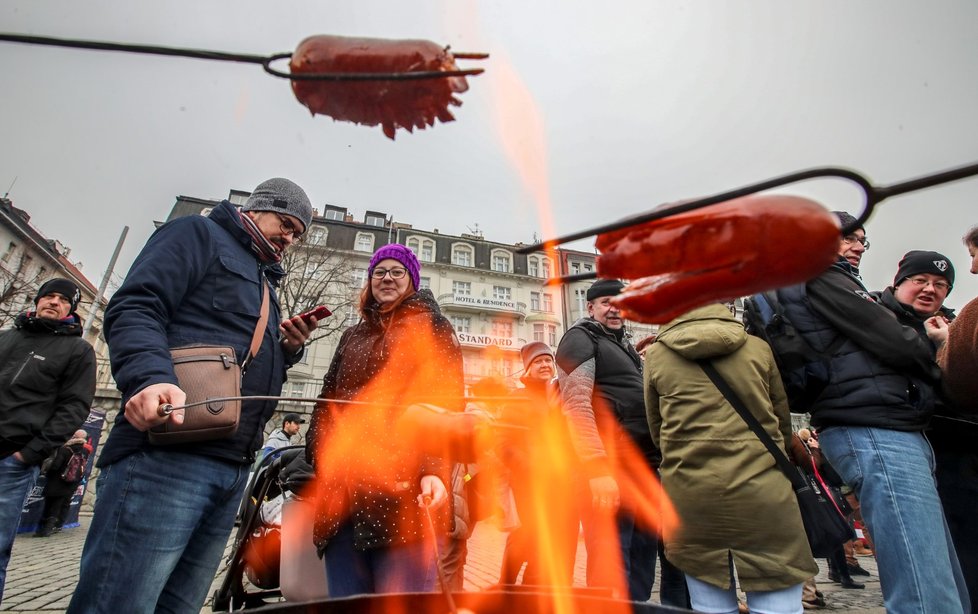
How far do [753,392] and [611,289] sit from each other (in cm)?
130

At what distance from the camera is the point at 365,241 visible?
29156 millimetres

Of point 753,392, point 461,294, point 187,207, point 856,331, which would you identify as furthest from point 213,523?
point 187,207

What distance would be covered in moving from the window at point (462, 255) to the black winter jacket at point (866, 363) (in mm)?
30395

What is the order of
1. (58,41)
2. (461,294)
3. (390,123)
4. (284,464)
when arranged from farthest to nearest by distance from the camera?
1. (461,294)
2. (284,464)
3. (390,123)
4. (58,41)

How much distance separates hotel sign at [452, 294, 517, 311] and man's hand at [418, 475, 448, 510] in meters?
29.6

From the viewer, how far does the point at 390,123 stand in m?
1.02

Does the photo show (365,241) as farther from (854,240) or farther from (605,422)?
(854,240)

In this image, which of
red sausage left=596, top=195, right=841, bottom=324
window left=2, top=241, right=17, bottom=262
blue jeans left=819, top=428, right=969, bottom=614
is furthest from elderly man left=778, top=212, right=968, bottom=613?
window left=2, top=241, right=17, bottom=262

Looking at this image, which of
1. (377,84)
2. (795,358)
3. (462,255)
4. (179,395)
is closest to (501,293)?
(462,255)

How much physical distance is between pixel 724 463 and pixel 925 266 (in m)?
1.67

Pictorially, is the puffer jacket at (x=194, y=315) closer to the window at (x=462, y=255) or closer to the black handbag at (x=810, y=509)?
the black handbag at (x=810, y=509)

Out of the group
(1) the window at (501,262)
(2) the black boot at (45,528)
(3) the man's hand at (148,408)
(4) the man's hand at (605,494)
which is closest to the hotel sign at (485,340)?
(1) the window at (501,262)

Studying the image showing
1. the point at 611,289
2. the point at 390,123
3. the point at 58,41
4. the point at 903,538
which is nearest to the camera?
the point at 58,41

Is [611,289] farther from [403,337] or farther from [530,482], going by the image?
[403,337]
